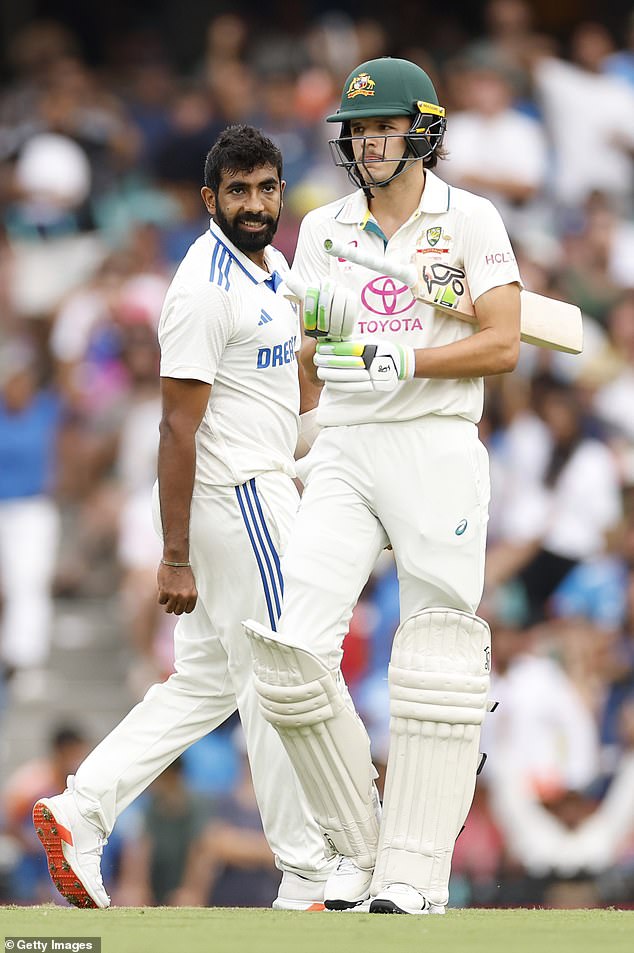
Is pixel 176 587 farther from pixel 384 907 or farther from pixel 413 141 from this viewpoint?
pixel 413 141

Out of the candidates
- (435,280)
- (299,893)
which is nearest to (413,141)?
(435,280)

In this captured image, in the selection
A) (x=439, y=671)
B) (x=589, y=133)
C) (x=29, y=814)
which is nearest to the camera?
(x=439, y=671)

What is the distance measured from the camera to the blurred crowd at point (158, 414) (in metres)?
8.42

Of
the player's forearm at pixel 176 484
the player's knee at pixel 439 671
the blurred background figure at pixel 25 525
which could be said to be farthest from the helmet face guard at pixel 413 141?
the blurred background figure at pixel 25 525

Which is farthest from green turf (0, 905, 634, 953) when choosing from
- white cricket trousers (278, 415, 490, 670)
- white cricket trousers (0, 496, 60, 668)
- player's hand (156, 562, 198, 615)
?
white cricket trousers (0, 496, 60, 668)

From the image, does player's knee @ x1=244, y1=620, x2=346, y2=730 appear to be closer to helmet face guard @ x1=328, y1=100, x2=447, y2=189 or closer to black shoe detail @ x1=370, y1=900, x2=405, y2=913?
black shoe detail @ x1=370, y1=900, x2=405, y2=913

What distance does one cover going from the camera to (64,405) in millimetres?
10055

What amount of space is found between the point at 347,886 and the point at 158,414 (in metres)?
5.21

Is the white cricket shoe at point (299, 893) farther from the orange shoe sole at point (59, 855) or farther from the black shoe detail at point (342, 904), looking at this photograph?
the orange shoe sole at point (59, 855)

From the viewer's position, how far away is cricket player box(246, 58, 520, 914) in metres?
4.64

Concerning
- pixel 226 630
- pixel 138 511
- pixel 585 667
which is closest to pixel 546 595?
pixel 585 667

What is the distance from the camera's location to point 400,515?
15.5 feet

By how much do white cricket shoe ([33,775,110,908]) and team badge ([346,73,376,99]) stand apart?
2096 millimetres

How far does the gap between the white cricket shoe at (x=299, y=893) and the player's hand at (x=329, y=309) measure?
1.63 m
